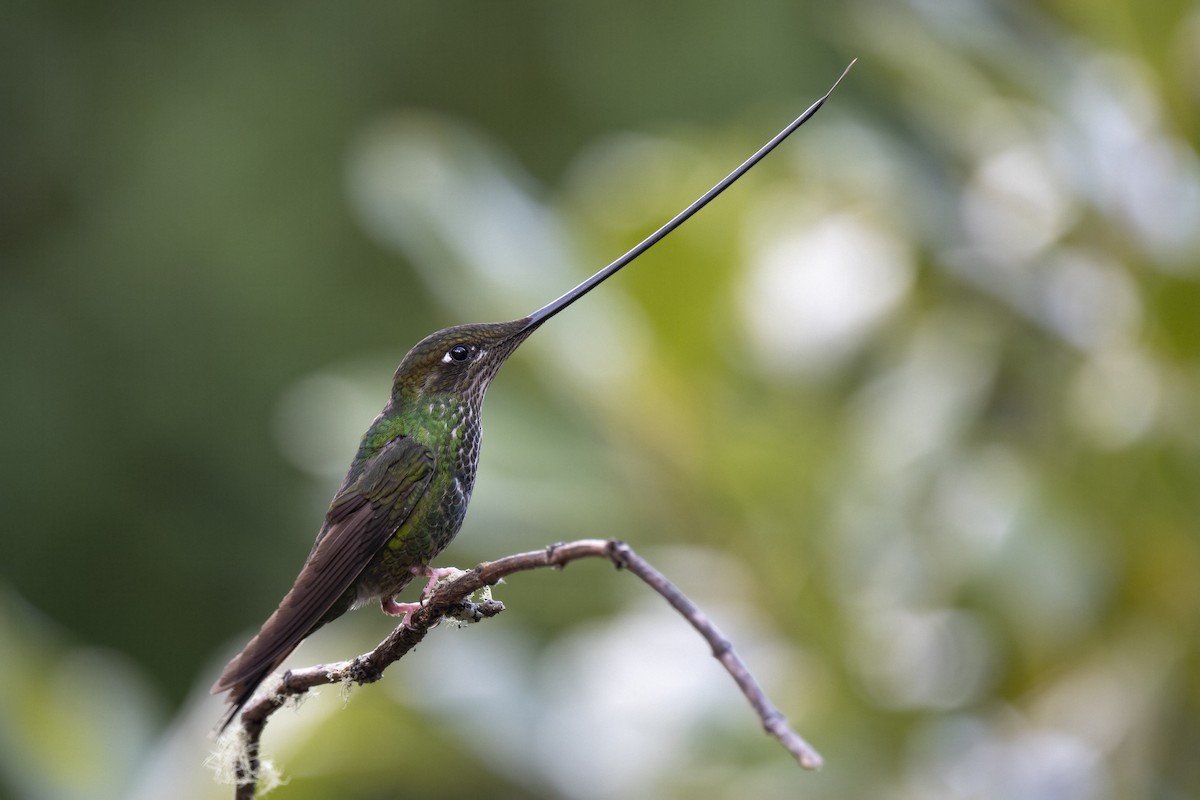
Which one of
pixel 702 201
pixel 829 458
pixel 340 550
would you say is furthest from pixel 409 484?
pixel 829 458

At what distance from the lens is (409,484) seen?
4.17 ft

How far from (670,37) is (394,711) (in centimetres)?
604

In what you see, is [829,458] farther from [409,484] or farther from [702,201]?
[702,201]

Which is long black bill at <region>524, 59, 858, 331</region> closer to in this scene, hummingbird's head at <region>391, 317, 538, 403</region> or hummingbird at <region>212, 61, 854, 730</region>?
hummingbird at <region>212, 61, 854, 730</region>

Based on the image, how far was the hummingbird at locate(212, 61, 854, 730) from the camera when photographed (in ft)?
3.67

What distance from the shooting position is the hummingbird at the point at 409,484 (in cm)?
112

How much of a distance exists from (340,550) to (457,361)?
0.87 feet

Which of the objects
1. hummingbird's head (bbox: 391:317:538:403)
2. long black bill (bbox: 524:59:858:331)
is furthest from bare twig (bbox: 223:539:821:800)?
hummingbird's head (bbox: 391:317:538:403)

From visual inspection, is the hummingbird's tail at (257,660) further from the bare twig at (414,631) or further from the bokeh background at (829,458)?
the bokeh background at (829,458)

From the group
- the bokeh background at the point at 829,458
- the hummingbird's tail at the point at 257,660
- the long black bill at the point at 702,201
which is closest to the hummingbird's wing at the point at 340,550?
the hummingbird's tail at the point at 257,660

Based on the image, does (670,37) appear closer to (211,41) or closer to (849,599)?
(211,41)

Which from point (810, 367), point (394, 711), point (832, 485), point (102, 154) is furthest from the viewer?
point (102, 154)

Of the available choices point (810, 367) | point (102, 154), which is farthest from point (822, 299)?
point (102, 154)

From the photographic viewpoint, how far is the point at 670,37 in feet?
26.5
